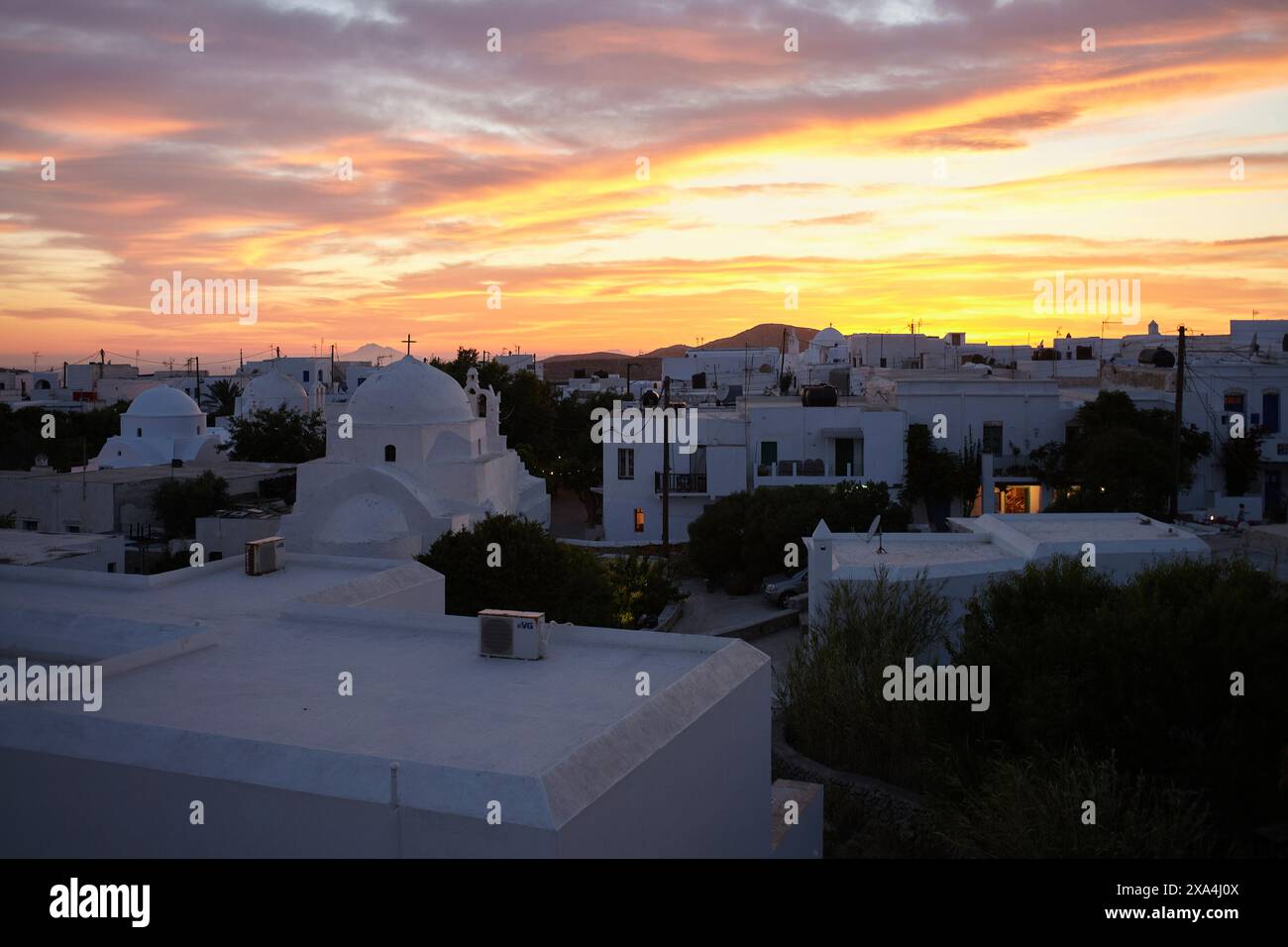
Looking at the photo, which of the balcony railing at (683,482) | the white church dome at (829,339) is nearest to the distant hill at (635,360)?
the white church dome at (829,339)

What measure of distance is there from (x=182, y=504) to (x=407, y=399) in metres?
5.99

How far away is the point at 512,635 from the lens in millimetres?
9047

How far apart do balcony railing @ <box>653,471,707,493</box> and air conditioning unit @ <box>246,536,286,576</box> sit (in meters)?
17.9

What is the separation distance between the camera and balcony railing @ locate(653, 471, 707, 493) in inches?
1201

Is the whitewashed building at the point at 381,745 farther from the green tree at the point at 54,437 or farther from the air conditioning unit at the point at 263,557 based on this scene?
the green tree at the point at 54,437

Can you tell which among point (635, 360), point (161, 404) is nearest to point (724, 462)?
point (161, 404)

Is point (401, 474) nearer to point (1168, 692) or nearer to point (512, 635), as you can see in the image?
point (512, 635)

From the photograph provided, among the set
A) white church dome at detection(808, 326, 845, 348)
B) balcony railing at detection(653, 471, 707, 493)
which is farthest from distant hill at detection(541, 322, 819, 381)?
balcony railing at detection(653, 471, 707, 493)

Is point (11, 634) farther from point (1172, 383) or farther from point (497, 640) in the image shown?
point (1172, 383)

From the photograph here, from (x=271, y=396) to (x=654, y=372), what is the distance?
5691cm

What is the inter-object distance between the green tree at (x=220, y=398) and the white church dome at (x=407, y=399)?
139 feet

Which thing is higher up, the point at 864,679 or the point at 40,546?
the point at 40,546
